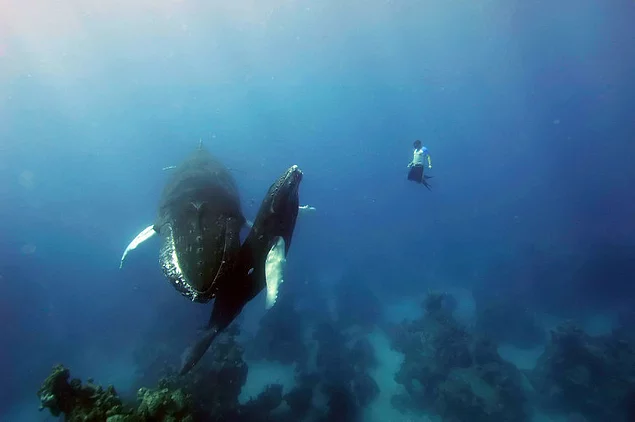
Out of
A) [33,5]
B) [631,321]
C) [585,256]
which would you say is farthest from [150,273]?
[33,5]

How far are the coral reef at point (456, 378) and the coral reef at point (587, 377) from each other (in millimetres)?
1552

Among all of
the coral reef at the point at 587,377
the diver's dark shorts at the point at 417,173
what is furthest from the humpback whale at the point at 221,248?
the coral reef at the point at 587,377

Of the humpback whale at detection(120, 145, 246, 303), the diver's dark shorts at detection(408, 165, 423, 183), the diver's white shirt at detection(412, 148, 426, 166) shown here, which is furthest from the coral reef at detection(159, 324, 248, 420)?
the diver's white shirt at detection(412, 148, 426, 166)

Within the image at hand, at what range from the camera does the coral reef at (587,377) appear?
53.4 ft

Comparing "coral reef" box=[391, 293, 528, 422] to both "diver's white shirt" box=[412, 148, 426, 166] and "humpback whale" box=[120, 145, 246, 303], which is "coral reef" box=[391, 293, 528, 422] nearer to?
"diver's white shirt" box=[412, 148, 426, 166]

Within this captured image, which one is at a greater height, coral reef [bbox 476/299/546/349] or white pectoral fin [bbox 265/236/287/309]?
coral reef [bbox 476/299/546/349]

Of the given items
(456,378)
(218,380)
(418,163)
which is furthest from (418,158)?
(218,380)

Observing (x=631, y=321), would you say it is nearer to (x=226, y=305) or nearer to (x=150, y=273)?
(x=226, y=305)

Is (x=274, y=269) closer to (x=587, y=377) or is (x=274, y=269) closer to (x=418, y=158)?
(x=418, y=158)

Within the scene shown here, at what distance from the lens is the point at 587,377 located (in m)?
17.2

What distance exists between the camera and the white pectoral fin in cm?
341

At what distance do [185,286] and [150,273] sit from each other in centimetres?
2750

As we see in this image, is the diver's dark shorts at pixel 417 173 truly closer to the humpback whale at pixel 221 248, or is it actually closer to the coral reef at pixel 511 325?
the coral reef at pixel 511 325

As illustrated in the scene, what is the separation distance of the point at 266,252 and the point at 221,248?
2.34 feet
